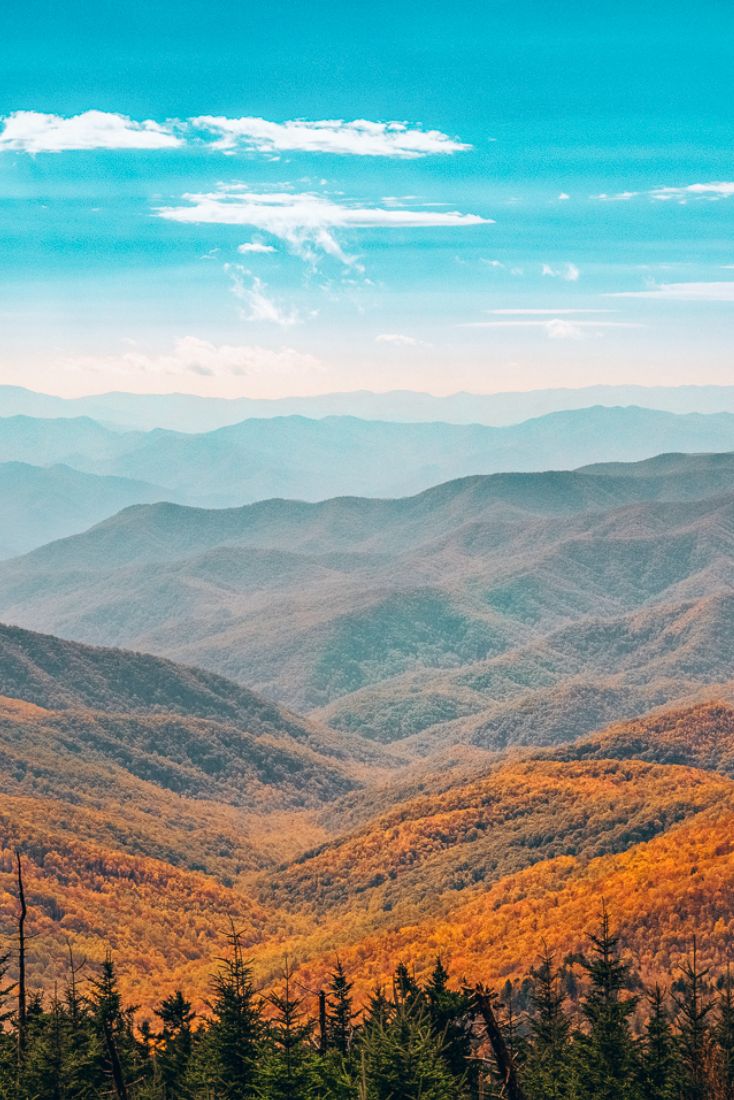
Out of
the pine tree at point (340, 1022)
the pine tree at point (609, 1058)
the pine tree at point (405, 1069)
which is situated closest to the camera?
the pine tree at point (405, 1069)

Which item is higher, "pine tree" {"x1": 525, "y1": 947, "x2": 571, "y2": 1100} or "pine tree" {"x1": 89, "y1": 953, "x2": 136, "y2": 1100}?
"pine tree" {"x1": 89, "y1": 953, "x2": 136, "y2": 1100}

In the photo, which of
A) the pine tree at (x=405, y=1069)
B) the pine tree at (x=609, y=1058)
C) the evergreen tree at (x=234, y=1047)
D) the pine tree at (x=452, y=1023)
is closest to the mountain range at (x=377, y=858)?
the pine tree at (x=609, y=1058)

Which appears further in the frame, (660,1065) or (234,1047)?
(660,1065)

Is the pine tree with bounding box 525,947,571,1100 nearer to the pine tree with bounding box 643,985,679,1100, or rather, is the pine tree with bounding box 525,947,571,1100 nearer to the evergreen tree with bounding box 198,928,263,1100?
the pine tree with bounding box 643,985,679,1100

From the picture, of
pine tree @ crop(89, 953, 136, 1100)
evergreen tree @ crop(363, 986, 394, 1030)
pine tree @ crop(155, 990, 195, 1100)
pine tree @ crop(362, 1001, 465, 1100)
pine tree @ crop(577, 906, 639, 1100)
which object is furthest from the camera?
pine tree @ crop(155, 990, 195, 1100)

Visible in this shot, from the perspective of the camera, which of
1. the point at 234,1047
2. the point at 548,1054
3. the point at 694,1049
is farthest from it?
the point at 548,1054

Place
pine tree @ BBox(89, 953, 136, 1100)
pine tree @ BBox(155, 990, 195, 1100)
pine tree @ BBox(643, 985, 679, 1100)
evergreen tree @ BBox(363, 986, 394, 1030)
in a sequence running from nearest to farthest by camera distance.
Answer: evergreen tree @ BBox(363, 986, 394, 1030) < pine tree @ BBox(89, 953, 136, 1100) < pine tree @ BBox(643, 985, 679, 1100) < pine tree @ BBox(155, 990, 195, 1100)

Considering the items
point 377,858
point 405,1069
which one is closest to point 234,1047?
point 405,1069

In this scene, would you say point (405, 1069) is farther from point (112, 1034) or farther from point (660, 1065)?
point (660, 1065)

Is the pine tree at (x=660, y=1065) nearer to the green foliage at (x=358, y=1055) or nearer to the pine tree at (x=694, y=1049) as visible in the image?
the green foliage at (x=358, y=1055)

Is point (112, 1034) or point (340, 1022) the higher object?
point (112, 1034)

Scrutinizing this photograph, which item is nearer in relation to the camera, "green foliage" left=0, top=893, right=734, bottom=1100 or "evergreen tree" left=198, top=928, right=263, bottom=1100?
"green foliage" left=0, top=893, right=734, bottom=1100

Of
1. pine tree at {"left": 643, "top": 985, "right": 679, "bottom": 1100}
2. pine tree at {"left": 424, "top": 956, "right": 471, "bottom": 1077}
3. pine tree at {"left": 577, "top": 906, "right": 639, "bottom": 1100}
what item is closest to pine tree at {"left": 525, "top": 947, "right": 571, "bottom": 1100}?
pine tree at {"left": 577, "top": 906, "right": 639, "bottom": 1100}

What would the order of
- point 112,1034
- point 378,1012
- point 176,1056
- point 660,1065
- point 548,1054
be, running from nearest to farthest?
1. point 112,1034
2. point 660,1065
3. point 378,1012
4. point 176,1056
5. point 548,1054
